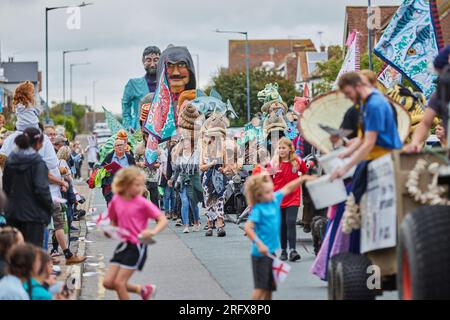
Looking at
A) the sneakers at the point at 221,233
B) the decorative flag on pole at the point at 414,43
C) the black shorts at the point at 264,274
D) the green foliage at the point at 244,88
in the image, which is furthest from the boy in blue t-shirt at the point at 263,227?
the green foliage at the point at 244,88

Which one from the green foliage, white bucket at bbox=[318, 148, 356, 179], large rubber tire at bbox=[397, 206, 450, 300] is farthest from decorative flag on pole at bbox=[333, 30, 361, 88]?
the green foliage

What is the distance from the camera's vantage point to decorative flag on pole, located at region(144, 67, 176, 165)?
24359 mm

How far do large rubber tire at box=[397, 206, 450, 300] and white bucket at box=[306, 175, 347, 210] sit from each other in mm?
1500

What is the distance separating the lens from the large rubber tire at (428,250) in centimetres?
804

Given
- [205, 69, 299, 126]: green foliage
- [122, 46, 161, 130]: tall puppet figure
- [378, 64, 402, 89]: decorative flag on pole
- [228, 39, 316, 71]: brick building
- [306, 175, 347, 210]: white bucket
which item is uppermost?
[228, 39, 316, 71]: brick building

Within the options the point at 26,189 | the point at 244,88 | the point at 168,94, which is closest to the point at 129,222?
the point at 26,189

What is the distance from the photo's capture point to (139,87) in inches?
1152

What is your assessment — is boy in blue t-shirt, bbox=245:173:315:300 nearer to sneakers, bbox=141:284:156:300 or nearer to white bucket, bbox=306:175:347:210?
white bucket, bbox=306:175:347:210

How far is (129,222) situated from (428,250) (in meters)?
3.16

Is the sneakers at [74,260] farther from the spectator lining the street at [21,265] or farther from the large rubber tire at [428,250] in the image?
the large rubber tire at [428,250]

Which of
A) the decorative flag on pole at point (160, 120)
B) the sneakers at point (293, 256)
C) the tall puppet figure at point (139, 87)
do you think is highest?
the tall puppet figure at point (139, 87)

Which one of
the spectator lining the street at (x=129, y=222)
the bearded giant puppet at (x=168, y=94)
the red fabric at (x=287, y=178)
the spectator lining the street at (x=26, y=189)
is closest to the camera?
the spectator lining the street at (x=129, y=222)

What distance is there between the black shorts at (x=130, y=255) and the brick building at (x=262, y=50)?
5301 inches
